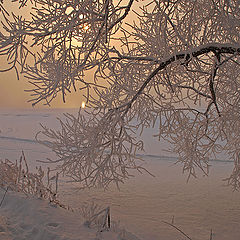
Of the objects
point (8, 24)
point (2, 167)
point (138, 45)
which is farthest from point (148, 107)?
point (2, 167)

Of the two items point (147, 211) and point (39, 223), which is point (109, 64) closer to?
point (39, 223)

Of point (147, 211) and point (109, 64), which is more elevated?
point (109, 64)

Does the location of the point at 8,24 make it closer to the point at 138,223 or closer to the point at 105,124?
the point at 105,124

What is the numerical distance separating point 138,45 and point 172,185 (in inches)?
259

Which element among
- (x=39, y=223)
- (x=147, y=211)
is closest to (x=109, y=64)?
(x=39, y=223)

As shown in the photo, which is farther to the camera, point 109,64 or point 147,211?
point 147,211

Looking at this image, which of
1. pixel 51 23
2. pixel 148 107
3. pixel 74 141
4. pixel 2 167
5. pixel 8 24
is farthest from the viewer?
pixel 2 167

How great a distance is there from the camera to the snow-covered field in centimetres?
394

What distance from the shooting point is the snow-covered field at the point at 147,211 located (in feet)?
12.9

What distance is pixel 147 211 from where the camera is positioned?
761 cm

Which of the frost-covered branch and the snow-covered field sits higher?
the frost-covered branch

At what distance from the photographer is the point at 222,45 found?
3889 millimetres

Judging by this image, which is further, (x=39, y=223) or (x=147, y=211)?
(x=147, y=211)

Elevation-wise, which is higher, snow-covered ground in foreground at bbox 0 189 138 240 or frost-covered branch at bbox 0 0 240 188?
frost-covered branch at bbox 0 0 240 188
